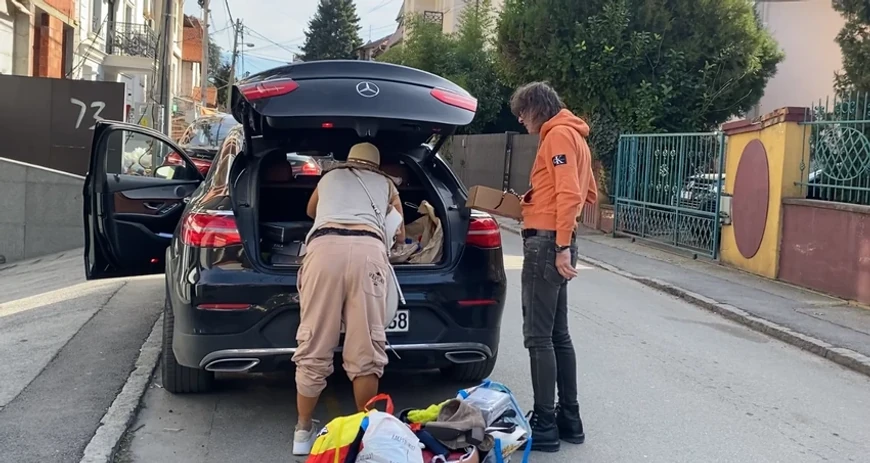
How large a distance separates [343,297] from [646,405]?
2.33m

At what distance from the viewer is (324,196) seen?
13.8 feet

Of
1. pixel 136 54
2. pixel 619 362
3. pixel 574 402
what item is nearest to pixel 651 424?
pixel 574 402

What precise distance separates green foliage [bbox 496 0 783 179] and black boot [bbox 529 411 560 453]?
1219cm

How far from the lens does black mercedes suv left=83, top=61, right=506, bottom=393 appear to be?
4.26 m

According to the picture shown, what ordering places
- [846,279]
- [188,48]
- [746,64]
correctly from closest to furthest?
[846,279]
[746,64]
[188,48]

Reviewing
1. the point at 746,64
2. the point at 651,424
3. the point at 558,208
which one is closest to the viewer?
the point at 558,208

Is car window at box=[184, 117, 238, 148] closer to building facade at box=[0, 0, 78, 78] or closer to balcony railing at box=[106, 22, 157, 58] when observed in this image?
building facade at box=[0, 0, 78, 78]

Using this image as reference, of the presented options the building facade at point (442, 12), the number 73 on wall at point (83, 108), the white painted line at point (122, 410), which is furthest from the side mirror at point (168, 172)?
the building facade at point (442, 12)

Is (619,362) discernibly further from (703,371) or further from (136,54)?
(136,54)

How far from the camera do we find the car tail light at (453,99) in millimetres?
4469

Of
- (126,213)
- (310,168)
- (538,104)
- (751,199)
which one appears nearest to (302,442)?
(538,104)

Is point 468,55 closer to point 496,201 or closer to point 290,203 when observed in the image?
point 290,203

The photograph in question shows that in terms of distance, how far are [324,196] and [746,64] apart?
1400 centimetres

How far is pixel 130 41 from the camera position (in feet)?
95.7
